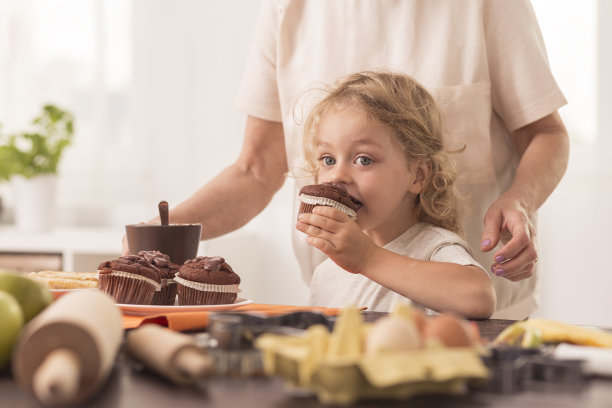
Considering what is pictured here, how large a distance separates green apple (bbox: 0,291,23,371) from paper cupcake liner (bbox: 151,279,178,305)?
0.52 meters

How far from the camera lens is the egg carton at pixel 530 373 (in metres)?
0.61

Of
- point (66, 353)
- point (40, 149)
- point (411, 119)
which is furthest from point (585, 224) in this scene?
point (66, 353)

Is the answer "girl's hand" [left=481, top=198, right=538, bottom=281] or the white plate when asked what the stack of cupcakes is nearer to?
the white plate

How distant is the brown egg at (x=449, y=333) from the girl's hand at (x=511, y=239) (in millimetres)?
762

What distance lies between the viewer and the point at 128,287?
3.88 feet

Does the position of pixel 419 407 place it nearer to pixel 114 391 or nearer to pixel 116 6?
pixel 114 391

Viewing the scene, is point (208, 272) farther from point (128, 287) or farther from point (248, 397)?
point (248, 397)

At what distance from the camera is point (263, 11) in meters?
1.97

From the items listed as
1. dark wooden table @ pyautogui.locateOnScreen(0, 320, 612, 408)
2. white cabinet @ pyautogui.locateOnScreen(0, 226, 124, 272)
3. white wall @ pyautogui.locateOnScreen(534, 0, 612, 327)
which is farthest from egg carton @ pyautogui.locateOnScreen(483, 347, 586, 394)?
Result: white cabinet @ pyautogui.locateOnScreen(0, 226, 124, 272)

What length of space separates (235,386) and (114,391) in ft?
0.35

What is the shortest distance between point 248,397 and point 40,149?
2.86 metres

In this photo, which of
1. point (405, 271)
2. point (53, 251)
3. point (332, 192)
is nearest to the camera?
point (405, 271)

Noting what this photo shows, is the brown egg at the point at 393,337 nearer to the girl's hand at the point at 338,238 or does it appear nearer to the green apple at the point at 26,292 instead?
the green apple at the point at 26,292

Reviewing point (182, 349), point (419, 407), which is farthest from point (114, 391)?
point (419, 407)
